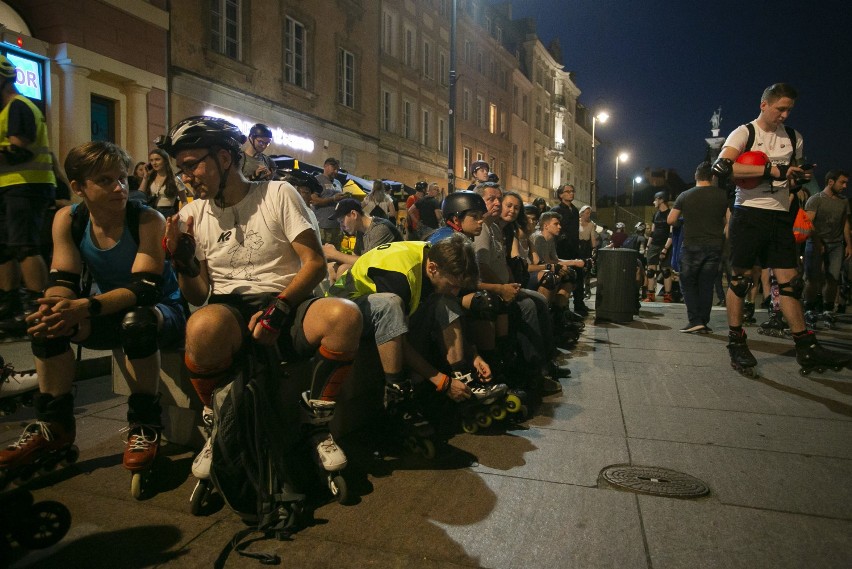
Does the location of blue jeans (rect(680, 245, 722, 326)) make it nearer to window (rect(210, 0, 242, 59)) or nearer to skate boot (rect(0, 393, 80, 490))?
skate boot (rect(0, 393, 80, 490))

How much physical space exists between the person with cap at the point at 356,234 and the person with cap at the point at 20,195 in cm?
229

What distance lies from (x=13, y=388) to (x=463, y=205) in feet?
10.4

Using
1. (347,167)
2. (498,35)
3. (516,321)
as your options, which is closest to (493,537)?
(516,321)

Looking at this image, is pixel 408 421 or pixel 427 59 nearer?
pixel 408 421

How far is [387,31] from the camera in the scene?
77.6ft

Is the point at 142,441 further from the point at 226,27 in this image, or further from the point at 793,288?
the point at 226,27

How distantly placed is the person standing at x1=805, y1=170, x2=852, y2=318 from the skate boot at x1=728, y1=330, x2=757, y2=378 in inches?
171

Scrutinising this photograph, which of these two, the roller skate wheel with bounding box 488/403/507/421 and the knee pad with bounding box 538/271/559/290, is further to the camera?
the knee pad with bounding box 538/271/559/290

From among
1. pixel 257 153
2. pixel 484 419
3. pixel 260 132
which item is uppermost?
pixel 260 132

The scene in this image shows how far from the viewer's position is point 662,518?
2311 mm

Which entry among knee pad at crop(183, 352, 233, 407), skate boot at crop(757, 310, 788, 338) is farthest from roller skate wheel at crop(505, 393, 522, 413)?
skate boot at crop(757, 310, 788, 338)

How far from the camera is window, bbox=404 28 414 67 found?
2513 centimetres

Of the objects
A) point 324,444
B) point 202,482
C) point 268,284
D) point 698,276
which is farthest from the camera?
point 698,276

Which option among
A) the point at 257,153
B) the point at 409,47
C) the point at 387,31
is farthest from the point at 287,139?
the point at 409,47
